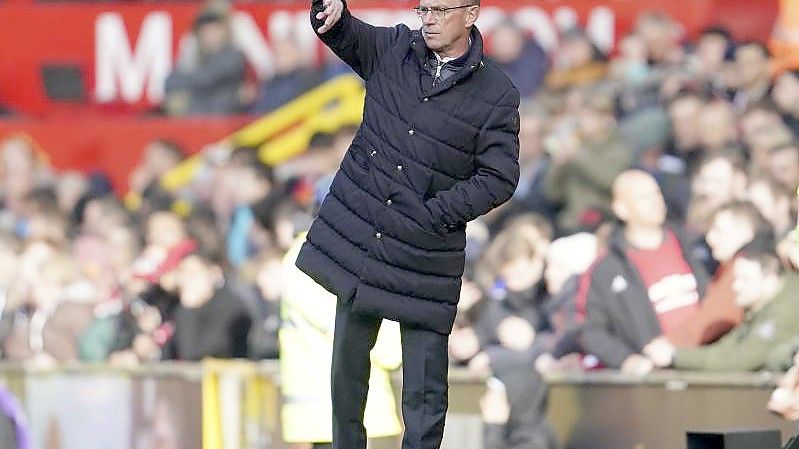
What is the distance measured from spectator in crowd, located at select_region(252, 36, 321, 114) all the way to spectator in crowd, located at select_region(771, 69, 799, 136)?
14.9 ft

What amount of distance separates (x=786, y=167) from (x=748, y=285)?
2259 millimetres

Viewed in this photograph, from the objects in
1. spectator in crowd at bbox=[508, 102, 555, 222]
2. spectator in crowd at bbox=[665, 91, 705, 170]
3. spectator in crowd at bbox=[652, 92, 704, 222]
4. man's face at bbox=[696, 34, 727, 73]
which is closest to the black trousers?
spectator in crowd at bbox=[652, 92, 704, 222]

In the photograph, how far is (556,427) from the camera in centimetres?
991

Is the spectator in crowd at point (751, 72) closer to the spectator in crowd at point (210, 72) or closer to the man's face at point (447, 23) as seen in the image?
the spectator in crowd at point (210, 72)

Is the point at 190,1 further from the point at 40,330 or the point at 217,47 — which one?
the point at 40,330

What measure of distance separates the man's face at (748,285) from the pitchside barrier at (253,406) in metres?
0.67

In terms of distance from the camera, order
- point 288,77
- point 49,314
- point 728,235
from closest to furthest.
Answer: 1. point 728,235
2. point 49,314
3. point 288,77

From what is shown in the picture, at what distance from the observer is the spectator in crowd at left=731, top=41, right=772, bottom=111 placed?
14.0 meters

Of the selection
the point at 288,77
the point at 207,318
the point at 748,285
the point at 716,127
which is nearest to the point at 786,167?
the point at 716,127

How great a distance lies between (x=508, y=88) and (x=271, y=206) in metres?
6.92

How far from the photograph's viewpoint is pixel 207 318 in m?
11.9

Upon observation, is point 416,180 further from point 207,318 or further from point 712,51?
point 712,51

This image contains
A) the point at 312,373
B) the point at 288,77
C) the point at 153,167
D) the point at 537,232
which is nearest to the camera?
the point at 312,373

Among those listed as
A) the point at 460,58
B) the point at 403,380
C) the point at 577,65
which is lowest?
the point at 403,380
